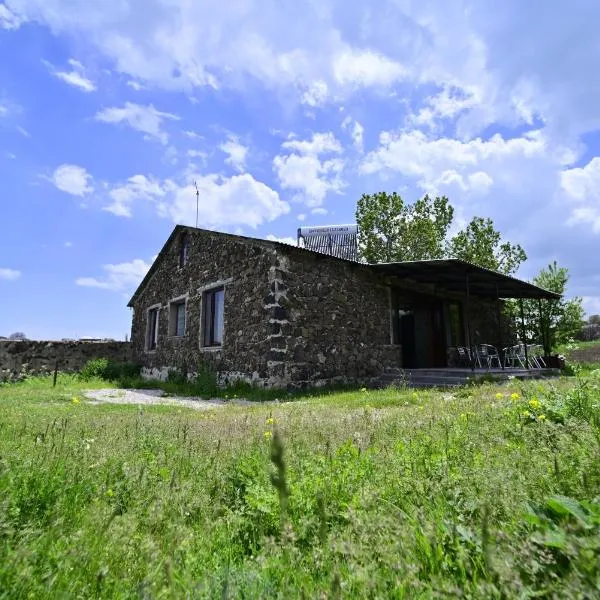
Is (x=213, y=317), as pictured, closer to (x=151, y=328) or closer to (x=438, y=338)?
(x=151, y=328)

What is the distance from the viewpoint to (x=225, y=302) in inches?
474

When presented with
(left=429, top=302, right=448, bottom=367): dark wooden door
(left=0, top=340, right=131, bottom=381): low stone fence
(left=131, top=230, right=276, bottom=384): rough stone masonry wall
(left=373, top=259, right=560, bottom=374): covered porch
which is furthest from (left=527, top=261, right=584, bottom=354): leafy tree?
(left=0, top=340, right=131, bottom=381): low stone fence

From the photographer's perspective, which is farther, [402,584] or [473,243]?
[473,243]

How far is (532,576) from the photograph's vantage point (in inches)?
51.7

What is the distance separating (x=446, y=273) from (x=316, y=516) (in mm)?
11907

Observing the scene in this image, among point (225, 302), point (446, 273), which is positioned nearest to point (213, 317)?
point (225, 302)

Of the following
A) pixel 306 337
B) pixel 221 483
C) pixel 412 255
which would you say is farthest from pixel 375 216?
pixel 221 483

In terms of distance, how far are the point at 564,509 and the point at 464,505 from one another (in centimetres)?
48

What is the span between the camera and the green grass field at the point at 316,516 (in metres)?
1.37

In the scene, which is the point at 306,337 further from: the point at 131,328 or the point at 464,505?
the point at 131,328

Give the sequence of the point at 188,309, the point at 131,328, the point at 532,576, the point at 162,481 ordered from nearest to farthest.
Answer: the point at 532,576, the point at 162,481, the point at 188,309, the point at 131,328

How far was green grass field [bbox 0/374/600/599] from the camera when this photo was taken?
1.37m

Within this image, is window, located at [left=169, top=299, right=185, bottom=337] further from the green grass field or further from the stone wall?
the green grass field

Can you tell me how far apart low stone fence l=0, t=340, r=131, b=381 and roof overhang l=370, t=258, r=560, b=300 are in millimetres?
13218
